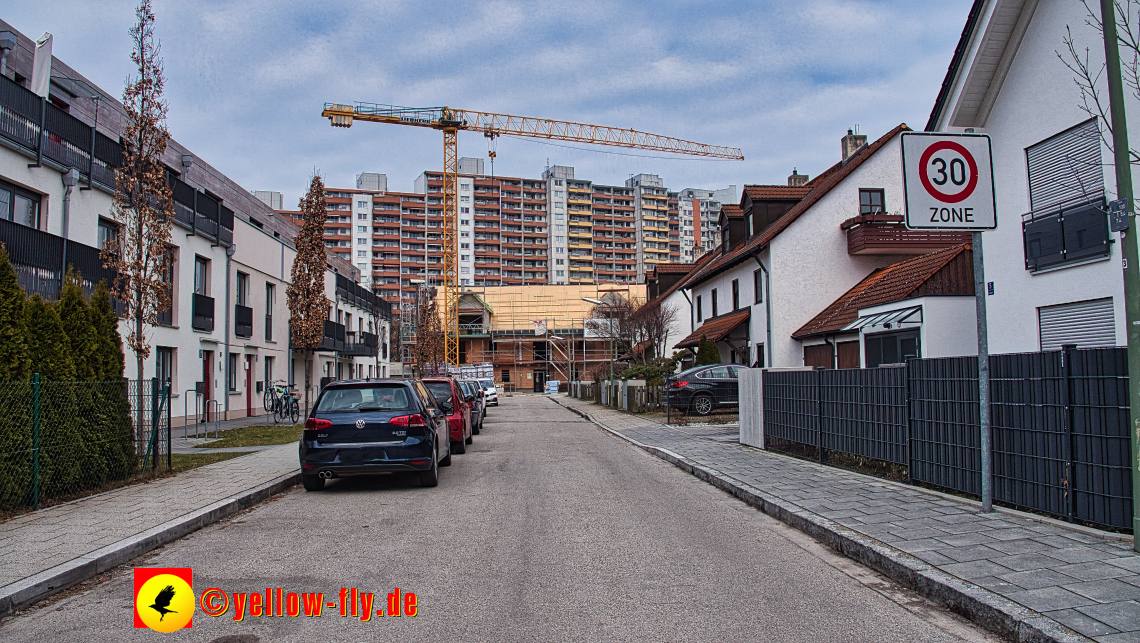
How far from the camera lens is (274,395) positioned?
26.2m

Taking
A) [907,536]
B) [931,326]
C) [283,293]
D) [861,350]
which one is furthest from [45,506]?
[283,293]

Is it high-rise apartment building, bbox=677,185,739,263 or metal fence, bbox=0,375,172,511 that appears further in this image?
high-rise apartment building, bbox=677,185,739,263

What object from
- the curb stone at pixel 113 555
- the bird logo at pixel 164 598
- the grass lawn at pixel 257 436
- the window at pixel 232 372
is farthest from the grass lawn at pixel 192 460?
the window at pixel 232 372

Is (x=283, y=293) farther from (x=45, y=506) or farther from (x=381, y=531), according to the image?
(x=381, y=531)

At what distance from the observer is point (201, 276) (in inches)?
1013

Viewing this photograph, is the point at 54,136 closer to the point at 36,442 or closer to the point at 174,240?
the point at 174,240

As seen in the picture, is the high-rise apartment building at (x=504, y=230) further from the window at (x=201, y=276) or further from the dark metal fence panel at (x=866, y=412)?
the dark metal fence panel at (x=866, y=412)

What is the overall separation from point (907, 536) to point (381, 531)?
4.80 meters

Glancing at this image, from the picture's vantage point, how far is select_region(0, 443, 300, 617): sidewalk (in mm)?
5621

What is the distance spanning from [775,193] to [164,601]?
28.1 m

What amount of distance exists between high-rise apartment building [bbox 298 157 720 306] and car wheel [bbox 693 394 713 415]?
298 ft

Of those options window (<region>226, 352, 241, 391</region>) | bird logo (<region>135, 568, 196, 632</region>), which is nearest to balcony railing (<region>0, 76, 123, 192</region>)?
window (<region>226, 352, 241, 391</region>)

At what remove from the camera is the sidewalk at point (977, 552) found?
4.26m

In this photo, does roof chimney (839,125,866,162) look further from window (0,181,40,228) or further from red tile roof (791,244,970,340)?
window (0,181,40,228)
